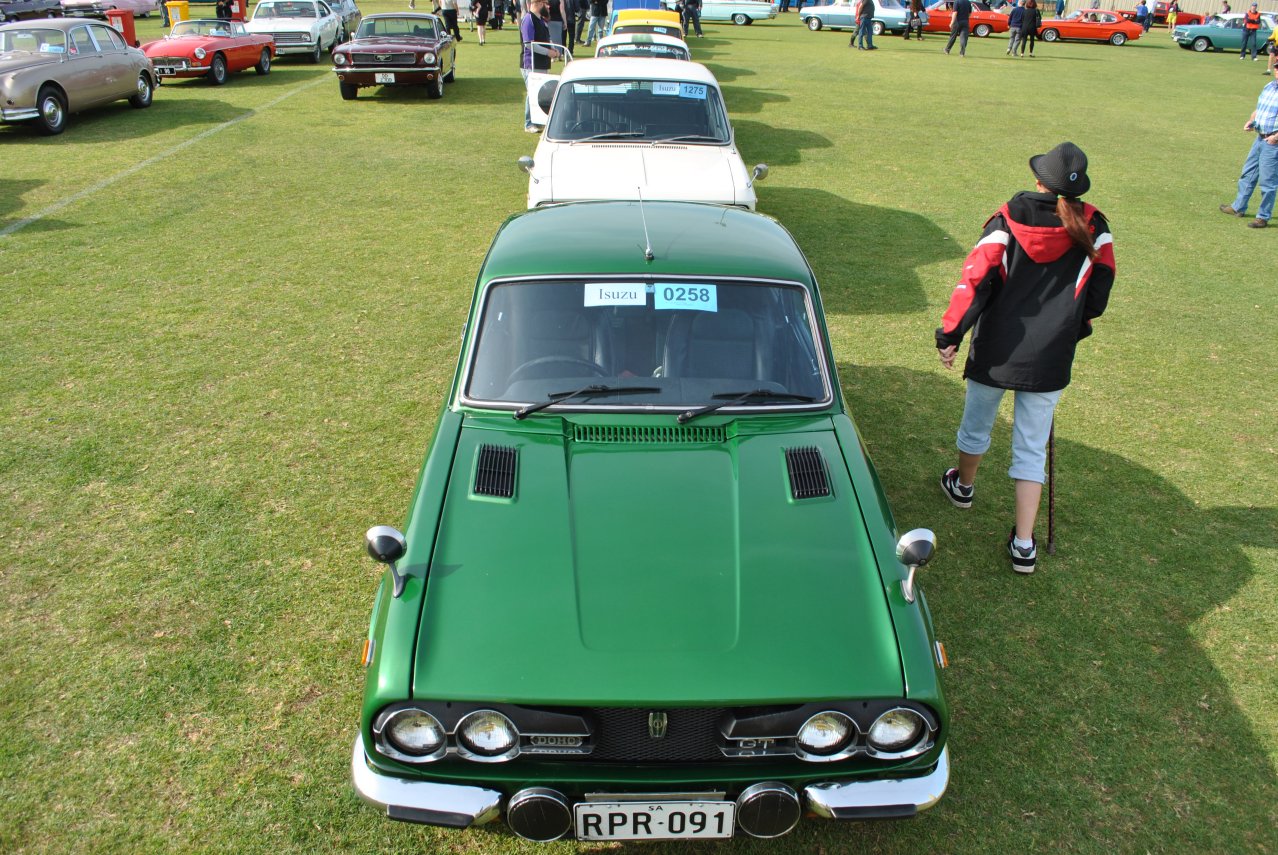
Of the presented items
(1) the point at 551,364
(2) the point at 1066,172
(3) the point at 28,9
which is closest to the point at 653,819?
(1) the point at 551,364

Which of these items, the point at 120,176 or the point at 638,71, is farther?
the point at 120,176

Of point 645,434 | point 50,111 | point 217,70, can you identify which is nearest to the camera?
point 645,434

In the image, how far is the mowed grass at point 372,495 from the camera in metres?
3.33

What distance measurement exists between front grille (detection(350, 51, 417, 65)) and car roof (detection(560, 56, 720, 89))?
8649 mm

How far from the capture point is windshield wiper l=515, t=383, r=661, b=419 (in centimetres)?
366

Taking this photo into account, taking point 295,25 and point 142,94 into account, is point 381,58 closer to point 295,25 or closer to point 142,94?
point 142,94

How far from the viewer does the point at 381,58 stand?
658 inches

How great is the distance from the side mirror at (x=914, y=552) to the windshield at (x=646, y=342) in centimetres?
91

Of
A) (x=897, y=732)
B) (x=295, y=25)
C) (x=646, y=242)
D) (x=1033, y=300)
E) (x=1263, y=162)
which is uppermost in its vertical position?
(x=295, y=25)

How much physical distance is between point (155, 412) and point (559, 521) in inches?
153

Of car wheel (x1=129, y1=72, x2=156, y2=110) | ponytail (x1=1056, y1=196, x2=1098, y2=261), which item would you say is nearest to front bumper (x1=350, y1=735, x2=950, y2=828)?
ponytail (x1=1056, y1=196, x2=1098, y2=261)

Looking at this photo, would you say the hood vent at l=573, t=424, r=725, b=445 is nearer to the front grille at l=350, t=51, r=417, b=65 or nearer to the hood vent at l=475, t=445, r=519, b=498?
the hood vent at l=475, t=445, r=519, b=498

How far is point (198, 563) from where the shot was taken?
4457mm

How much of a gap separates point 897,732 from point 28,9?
37389mm
